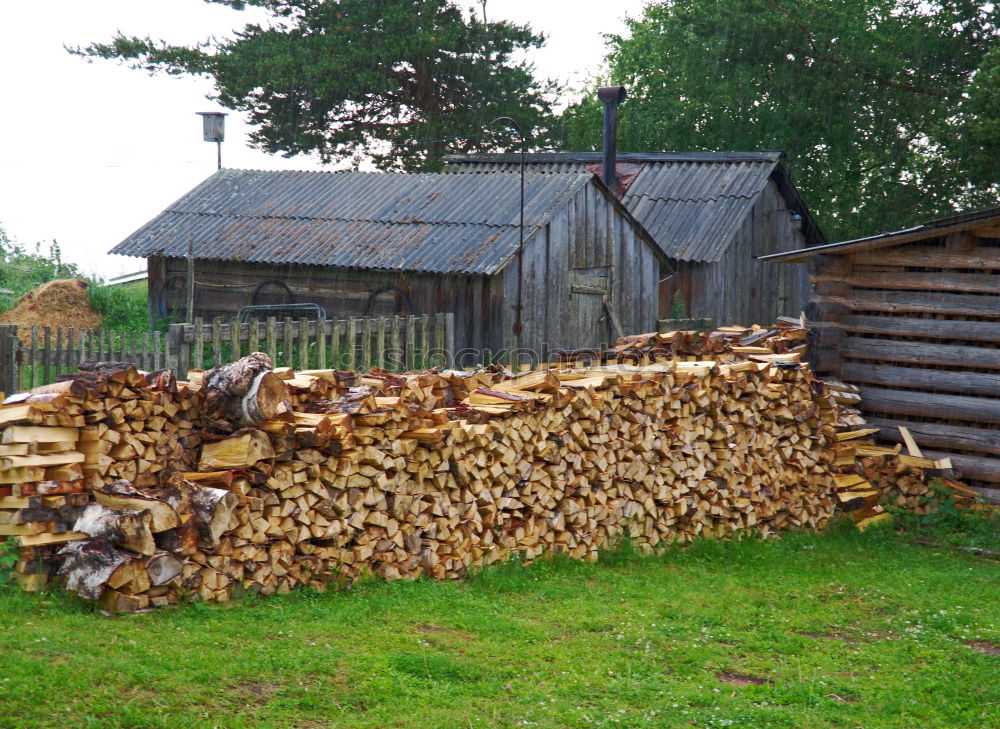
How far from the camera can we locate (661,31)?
40594 mm

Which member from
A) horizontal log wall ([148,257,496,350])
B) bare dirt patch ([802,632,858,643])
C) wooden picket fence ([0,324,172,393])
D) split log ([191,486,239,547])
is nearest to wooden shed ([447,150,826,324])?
horizontal log wall ([148,257,496,350])

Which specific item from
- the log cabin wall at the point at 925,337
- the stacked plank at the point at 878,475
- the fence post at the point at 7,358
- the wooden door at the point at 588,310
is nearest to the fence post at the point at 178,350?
the fence post at the point at 7,358

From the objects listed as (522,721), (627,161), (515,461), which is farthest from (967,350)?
(627,161)


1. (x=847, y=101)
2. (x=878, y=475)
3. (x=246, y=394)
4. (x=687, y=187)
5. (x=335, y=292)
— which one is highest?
(x=847, y=101)

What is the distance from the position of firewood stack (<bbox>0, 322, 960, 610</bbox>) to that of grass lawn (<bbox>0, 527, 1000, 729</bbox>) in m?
0.27

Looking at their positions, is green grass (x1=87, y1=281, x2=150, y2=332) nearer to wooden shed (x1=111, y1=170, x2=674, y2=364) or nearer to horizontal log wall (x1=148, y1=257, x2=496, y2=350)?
horizontal log wall (x1=148, y1=257, x2=496, y2=350)

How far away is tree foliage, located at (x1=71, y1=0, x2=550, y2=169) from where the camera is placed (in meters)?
27.4

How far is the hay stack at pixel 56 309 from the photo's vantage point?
1870cm

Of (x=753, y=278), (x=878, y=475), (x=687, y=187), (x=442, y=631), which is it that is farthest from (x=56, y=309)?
(x=442, y=631)

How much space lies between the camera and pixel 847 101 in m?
28.0

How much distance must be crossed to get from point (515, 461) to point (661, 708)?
8.79 feet

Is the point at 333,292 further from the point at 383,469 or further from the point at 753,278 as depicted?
the point at 753,278

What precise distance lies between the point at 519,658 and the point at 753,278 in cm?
1846

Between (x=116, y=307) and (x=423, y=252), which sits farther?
(x=116, y=307)
